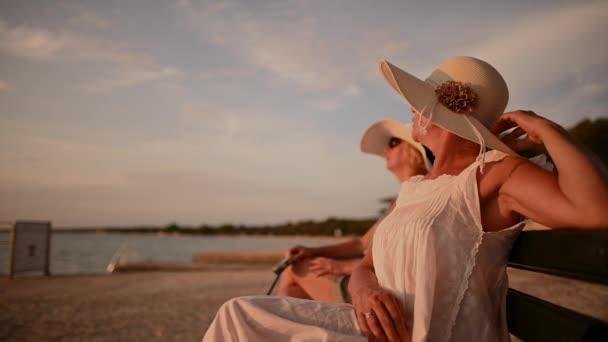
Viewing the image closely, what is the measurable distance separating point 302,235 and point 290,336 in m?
69.0

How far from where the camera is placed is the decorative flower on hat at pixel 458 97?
1590 millimetres

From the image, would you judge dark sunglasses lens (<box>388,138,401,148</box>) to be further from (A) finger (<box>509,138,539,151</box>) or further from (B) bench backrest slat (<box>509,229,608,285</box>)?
(B) bench backrest slat (<box>509,229,608,285</box>)

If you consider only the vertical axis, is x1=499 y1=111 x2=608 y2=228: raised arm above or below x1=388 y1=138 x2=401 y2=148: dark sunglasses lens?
below

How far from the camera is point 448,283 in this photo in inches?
55.9

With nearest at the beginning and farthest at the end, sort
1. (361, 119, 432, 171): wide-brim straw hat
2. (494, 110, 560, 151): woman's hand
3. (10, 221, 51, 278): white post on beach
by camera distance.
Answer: (494, 110, 560, 151): woman's hand
(361, 119, 432, 171): wide-brim straw hat
(10, 221, 51, 278): white post on beach

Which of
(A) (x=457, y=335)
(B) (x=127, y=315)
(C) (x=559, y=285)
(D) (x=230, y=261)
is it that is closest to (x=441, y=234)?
(A) (x=457, y=335)

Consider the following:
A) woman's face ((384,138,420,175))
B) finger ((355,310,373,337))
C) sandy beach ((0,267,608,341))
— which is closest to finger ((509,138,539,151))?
finger ((355,310,373,337))

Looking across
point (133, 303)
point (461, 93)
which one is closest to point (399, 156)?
point (461, 93)

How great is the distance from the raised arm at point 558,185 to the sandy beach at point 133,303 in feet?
11.9

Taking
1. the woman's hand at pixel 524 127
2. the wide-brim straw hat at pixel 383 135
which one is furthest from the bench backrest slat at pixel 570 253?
the wide-brim straw hat at pixel 383 135

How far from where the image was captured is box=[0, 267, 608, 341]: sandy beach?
446 cm

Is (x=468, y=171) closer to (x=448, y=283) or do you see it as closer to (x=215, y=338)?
(x=448, y=283)

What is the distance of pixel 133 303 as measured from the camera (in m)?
6.21

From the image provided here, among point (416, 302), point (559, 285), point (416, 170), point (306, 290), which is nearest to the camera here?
point (416, 302)
